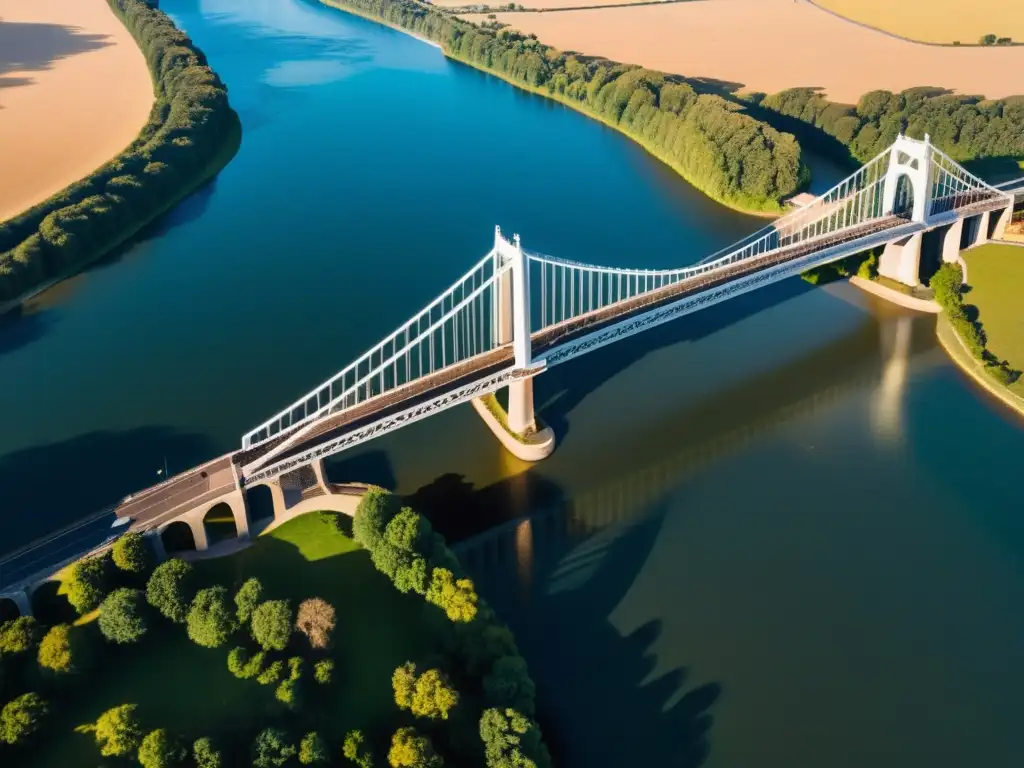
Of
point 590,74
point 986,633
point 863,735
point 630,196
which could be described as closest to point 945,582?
point 986,633

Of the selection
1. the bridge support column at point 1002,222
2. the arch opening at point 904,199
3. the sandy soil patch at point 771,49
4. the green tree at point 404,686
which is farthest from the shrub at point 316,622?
the sandy soil patch at point 771,49

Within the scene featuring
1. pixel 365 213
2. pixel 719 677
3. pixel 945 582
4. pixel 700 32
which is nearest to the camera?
pixel 719 677

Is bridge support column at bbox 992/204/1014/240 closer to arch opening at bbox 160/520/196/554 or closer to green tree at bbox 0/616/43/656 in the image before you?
arch opening at bbox 160/520/196/554

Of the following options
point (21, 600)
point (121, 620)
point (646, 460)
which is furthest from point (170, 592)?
point (646, 460)

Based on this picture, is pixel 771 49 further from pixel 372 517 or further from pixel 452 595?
pixel 452 595

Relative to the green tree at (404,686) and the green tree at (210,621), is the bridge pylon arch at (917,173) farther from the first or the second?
the green tree at (210,621)

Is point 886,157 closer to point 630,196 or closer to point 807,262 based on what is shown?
point 630,196

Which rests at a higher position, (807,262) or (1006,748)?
(807,262)
